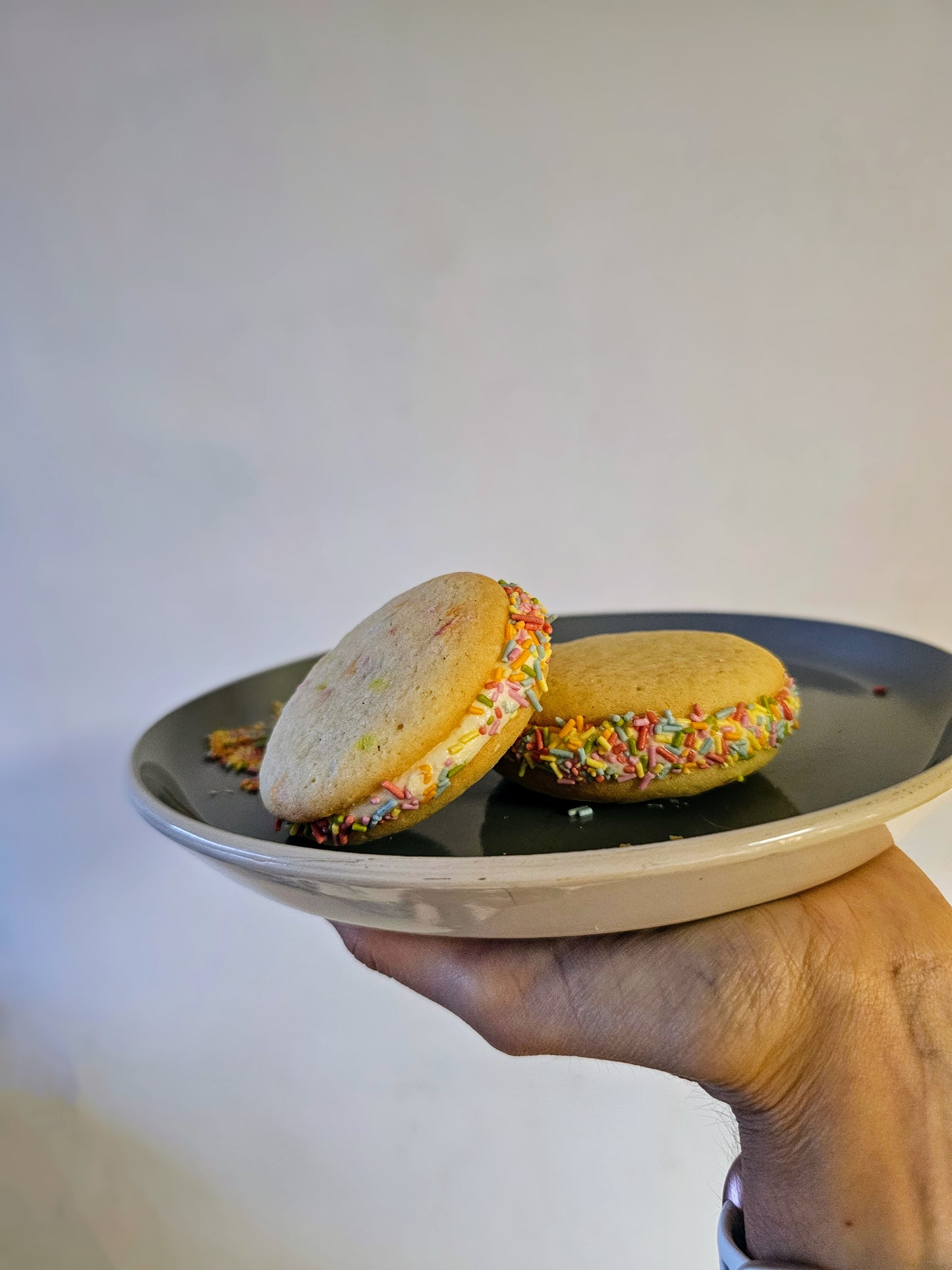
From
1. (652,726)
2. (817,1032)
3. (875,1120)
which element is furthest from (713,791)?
(875,1120)

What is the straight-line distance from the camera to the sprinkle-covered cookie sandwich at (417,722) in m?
1.15

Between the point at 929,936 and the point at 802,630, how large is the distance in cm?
82

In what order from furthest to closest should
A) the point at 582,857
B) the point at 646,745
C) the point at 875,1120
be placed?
the point at 646,745 → the point at 875,1120 → the point at 582,857

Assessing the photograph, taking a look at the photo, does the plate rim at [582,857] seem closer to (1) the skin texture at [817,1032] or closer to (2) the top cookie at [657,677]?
(1) the skin texture at [817,1032]

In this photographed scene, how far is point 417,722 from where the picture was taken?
3.77 ft

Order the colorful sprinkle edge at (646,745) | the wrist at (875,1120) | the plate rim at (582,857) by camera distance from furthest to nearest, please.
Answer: the colorful sprinkle edge at (646,745)
the wrist at (875,1120)
the plate rim at (582,857)

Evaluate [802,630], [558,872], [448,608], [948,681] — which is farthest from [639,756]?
[802,630]

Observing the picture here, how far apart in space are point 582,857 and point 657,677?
54cm

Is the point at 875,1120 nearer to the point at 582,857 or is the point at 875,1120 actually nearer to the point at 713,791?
the point at 713,791

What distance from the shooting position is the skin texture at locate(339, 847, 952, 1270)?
1111 mm

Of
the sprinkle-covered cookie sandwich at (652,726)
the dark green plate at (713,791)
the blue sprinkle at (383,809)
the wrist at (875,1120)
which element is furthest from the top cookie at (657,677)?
the wrist at (875,1120)

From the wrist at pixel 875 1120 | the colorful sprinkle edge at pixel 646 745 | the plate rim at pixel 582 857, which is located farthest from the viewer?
the colorful sprinkle edge at pixel 646 745

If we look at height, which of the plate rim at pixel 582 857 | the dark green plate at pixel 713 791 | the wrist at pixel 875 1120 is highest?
the plate rim at pixel 582 857

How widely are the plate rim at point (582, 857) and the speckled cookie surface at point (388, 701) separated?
21 centimetres
